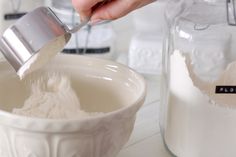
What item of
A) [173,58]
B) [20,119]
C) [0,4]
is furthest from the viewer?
[0,4]

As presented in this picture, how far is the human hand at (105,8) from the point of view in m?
0.43

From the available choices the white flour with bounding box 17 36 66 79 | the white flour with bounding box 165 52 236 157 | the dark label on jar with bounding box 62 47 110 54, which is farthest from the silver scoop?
the dark label on jar with bounding box 62 47 110 54

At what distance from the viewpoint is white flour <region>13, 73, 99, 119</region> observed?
0.47m

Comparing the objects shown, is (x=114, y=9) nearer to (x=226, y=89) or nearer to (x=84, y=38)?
(x=226, y=89)

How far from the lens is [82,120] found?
389mm

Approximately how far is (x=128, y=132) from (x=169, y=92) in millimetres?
89

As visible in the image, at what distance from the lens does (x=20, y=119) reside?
39 centimetres

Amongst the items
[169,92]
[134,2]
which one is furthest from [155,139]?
[134,2]

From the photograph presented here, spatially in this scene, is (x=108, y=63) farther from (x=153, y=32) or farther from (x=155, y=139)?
(x=153, y=32)

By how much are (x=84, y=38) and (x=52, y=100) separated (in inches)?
8.5

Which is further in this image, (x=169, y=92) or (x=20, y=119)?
(x=169, y=92)

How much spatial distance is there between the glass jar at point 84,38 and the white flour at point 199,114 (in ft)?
0.66

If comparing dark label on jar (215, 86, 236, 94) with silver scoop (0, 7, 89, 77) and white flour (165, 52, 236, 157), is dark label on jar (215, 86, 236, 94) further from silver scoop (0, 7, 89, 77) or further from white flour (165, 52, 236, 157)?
silver scoop (0, 7, 89, 77)

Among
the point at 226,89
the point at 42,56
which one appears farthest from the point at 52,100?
the point at 226,89
